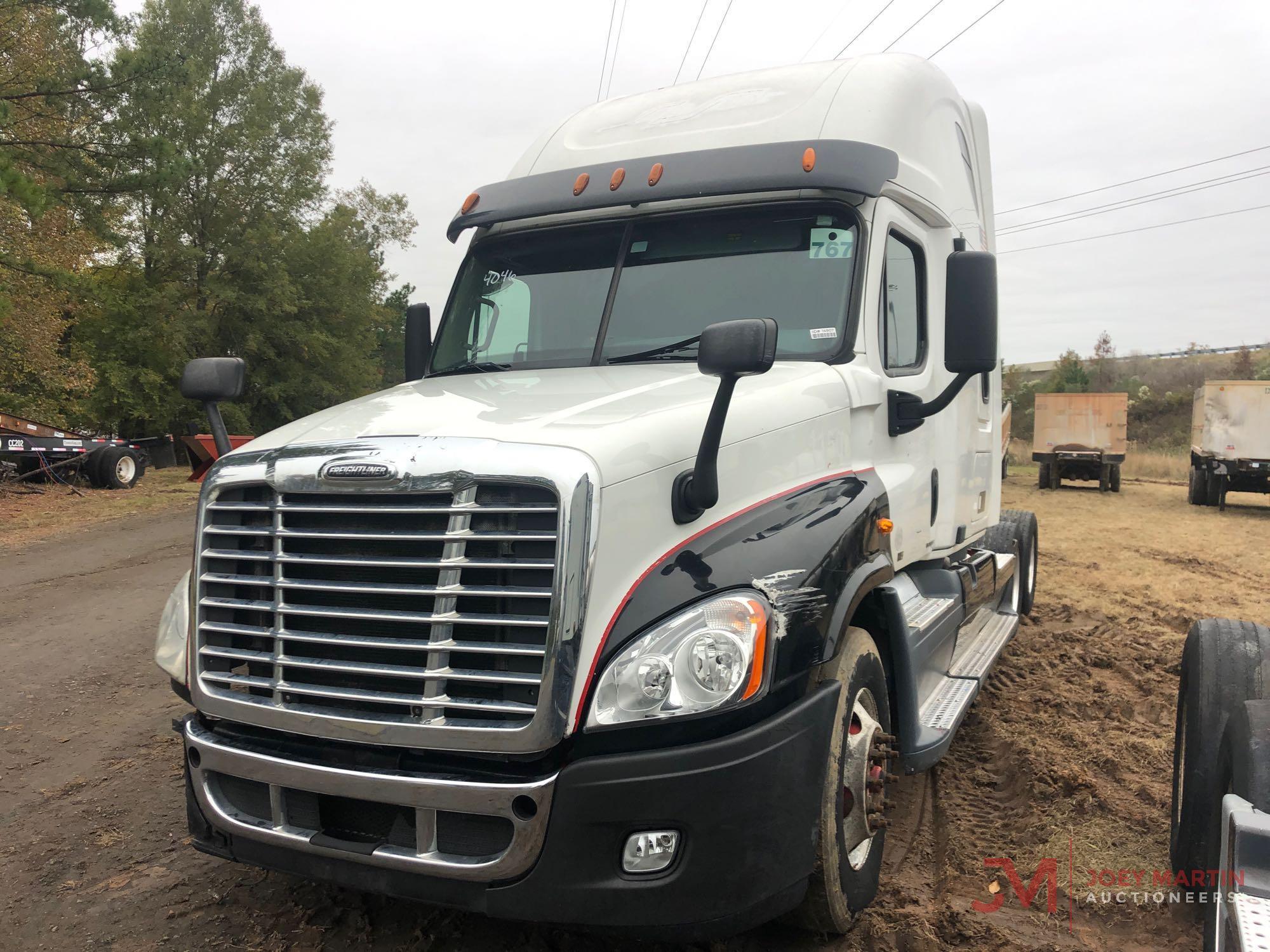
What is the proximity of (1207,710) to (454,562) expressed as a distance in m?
2.77

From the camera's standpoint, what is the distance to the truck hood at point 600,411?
2689 mm

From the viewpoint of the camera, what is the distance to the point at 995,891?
11.4 feet

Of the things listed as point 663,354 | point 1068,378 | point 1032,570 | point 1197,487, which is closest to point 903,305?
point 663,354

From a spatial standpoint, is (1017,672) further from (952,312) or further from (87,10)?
(87,10)

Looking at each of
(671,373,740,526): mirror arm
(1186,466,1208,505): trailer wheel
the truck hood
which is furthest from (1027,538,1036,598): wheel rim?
(1186,466,1208,505): trailer wheel

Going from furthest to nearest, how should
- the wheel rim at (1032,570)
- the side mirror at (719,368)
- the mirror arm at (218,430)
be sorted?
the wheel rim at (1032,570)
the mirror arm at (218,430)
the side mirror at (719,368)

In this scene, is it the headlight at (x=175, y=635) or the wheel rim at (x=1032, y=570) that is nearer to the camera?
the headlight at (x=175, y=635)

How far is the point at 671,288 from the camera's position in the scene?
3.94 meters

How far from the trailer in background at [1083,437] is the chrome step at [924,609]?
20898 mm

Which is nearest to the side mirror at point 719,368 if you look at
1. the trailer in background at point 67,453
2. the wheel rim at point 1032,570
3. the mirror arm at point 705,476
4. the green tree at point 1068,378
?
the mirror arm at point 705,476

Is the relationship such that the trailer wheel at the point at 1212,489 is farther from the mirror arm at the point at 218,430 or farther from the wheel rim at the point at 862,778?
the mirror arm at the point at 218,430

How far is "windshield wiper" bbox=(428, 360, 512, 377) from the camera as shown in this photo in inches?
164

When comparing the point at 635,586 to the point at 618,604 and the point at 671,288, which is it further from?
the point at 671,288

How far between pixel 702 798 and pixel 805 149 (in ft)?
8.64
